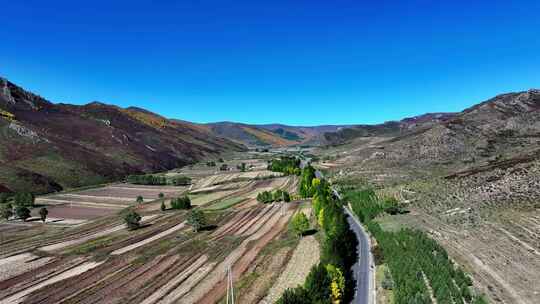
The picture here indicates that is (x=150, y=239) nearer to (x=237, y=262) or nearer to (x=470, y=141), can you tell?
(x=237, y=262)

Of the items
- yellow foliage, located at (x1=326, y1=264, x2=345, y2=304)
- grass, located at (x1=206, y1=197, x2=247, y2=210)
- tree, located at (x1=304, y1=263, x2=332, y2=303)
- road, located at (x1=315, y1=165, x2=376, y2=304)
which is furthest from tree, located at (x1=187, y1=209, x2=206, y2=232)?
tree, located at (x1=304, y1=263, x2=332, y2=303)

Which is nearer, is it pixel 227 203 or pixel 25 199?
pixel 227 203

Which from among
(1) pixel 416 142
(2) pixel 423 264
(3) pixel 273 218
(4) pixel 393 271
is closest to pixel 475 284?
(2) pixel 423 264

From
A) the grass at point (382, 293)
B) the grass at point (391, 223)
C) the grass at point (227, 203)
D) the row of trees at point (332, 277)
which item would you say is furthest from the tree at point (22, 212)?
the grass at point (382, 293)

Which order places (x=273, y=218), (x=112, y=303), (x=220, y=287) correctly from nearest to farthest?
1. (x=112, y=303)
2. (x=220, y=287)
3. (x=273, y=218)

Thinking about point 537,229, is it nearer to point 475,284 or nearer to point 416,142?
point 475,284

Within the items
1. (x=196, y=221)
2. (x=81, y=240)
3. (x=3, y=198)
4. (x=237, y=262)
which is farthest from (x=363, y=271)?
(x=3, y=198)
